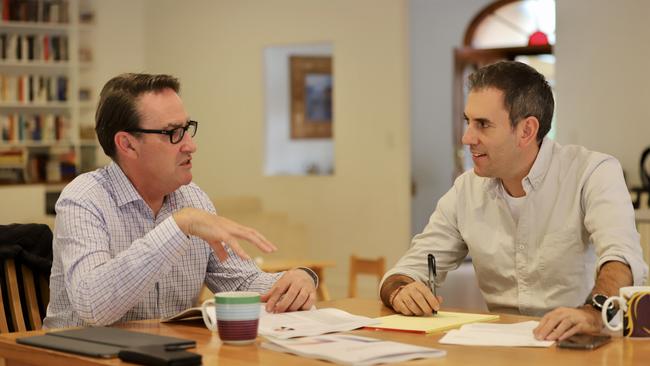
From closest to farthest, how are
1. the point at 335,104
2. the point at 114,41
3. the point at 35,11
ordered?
the point at 335,104, the point at 35,11, the point at 114,41

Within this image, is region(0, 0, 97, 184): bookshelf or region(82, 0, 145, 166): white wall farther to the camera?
region(82, 0, 145, 166): white wall

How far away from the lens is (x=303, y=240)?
8633 millimetres

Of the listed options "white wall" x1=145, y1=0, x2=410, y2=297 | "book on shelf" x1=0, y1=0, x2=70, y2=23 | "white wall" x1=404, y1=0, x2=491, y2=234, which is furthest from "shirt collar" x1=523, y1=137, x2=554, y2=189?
"white wall" x1=404, y1=0, x2=491, y2=234

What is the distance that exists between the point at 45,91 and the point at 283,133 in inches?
98.8

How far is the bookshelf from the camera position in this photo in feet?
32.8

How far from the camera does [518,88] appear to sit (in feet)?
9.18

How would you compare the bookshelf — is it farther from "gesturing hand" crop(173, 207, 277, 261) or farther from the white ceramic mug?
the white ceramic mug

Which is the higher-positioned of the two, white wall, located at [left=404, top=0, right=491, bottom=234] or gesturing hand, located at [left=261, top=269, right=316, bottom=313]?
white wall, located at [left=404, top=0, right=491, bottom=234]

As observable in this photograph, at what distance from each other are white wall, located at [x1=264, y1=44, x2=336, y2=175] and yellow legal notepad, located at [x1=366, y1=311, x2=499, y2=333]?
7214 millimetres

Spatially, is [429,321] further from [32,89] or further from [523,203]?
[32,89]

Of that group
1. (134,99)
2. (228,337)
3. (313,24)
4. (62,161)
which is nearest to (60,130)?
(62,161)

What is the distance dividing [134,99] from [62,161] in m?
7.97

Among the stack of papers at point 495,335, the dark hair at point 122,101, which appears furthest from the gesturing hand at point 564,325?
the dark hair at point 122,101

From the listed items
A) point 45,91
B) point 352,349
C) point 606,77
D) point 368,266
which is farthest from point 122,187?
point 45,91
